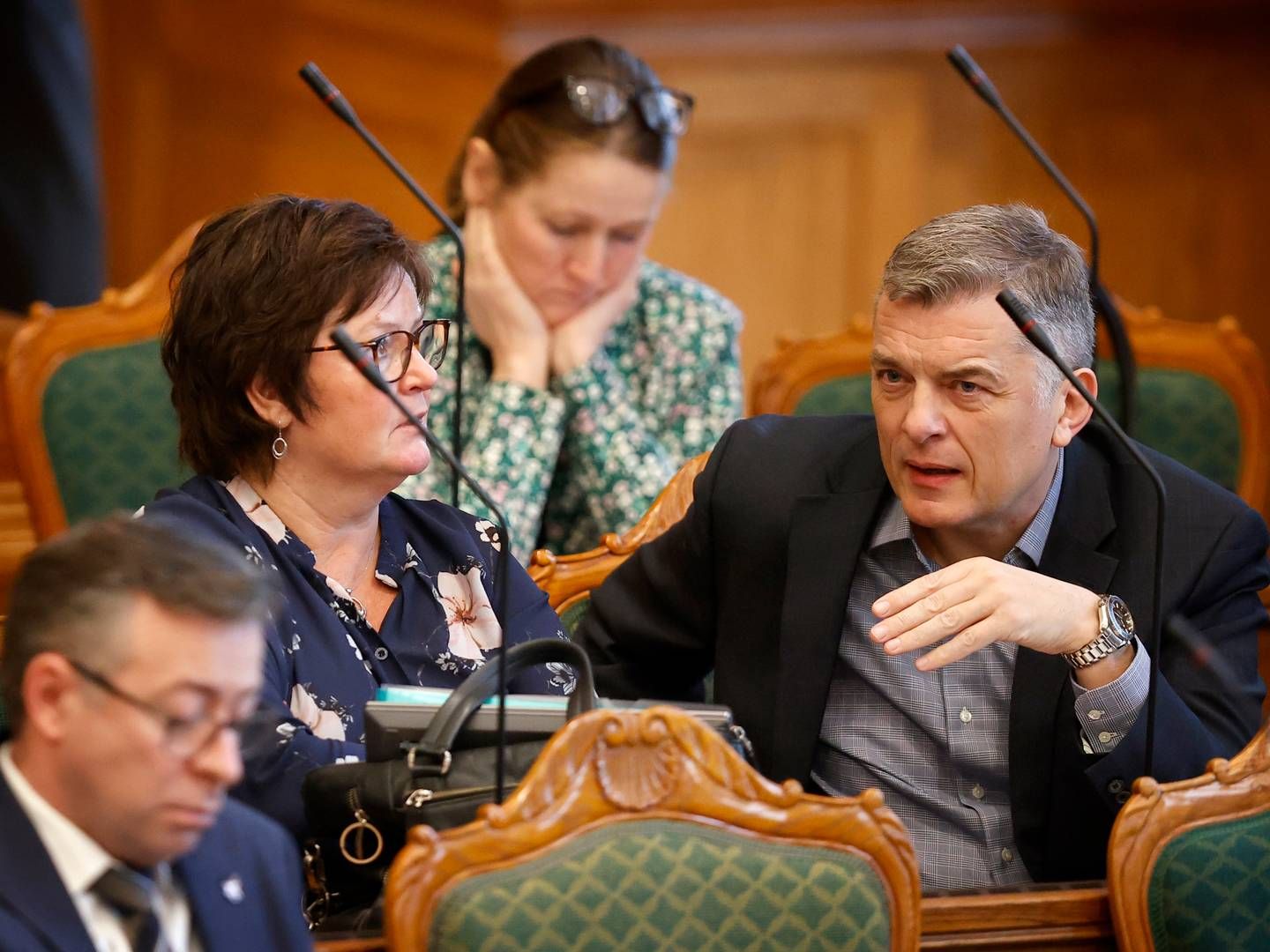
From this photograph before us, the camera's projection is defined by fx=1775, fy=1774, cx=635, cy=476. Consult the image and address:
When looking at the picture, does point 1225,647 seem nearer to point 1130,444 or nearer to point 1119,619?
point 1119,619

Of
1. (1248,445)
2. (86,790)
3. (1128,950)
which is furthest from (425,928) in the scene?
(1248,445)

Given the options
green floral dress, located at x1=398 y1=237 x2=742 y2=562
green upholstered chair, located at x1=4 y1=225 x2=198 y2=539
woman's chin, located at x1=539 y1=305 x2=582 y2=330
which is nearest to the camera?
green floral dress, located at x1=398 y1=237 x2=742 y2=562

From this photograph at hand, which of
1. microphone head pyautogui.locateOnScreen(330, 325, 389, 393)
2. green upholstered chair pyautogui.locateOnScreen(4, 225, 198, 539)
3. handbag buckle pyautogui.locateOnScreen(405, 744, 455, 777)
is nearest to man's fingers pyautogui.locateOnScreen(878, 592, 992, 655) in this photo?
handbag buckle pyautogui.locateOnScreen(405, 744, 455, 777)

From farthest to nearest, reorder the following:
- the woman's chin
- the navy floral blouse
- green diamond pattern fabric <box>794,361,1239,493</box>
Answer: green diamond pattern fabric <box>794,361,1239,493</box> → the woman's chin → the navy floral blouse

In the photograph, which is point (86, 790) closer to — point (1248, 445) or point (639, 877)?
point (639, 877)

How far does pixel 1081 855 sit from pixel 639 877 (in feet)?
2.09

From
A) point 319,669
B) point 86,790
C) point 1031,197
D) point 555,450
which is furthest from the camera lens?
point 1031,197

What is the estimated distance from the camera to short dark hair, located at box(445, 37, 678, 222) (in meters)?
2.88

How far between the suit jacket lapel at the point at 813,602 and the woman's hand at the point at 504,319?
3.04 ft

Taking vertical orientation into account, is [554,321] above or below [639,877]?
above

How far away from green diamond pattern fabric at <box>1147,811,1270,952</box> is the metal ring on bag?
0.72m

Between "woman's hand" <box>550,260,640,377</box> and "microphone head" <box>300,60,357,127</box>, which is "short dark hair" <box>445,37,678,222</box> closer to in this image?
"woman's hand" <box>550,260,640,377</box>

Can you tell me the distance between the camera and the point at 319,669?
1867 mm

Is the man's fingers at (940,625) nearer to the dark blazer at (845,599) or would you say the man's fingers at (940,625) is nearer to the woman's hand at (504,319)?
the dark blazer at (845,599)
